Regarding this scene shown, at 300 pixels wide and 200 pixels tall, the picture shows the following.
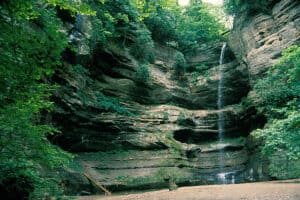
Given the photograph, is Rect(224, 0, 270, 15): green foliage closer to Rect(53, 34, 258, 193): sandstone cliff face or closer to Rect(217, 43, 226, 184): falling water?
Rect(217, 43, 226, 184): falling water

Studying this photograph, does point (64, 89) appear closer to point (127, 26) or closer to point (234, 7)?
point (127, 26)

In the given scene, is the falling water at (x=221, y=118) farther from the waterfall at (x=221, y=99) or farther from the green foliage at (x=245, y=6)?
the green foliage at (x=245, y=6)

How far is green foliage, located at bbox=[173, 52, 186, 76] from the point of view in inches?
1105

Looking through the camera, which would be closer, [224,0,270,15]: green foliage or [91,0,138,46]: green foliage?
[91,0,138,46]: green foliage

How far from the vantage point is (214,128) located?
24781mm

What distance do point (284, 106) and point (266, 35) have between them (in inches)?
331

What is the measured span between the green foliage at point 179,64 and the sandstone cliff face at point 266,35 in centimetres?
526

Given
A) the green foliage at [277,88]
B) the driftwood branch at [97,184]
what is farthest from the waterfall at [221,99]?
the driftwood branch at [97,184]

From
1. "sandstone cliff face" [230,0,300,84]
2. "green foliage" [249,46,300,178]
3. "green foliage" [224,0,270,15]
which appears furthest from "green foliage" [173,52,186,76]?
"green foliage" [249,46,300,178]

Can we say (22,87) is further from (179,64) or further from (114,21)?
(179,64)

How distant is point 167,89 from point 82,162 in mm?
11509

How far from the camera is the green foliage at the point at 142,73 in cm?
2408

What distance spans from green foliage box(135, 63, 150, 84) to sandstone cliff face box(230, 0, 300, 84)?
345 inches

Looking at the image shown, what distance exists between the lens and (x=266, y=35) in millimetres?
23328
